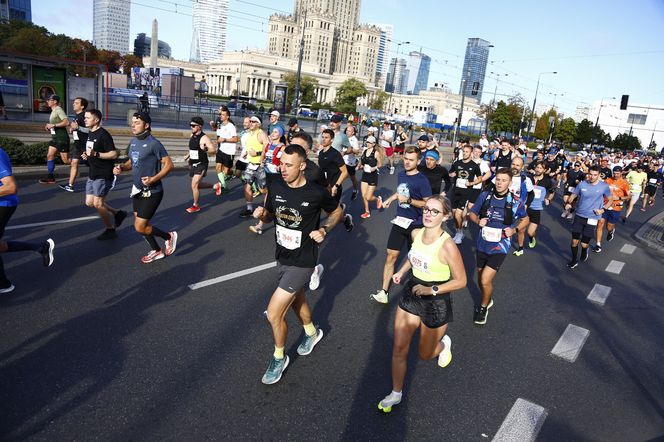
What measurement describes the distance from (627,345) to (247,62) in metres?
130

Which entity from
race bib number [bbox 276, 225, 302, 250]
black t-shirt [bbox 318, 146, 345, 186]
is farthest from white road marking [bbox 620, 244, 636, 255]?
race bib number [bbox 276, 225, 302, 250]

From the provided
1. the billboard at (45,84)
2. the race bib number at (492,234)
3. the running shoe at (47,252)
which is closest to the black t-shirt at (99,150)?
the running shoe at (47,252)

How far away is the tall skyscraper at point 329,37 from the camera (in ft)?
481

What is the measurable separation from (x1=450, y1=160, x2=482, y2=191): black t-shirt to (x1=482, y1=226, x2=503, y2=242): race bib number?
13.7 ft

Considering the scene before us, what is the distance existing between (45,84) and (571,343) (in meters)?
18.8

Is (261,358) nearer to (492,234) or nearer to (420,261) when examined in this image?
(420,261)

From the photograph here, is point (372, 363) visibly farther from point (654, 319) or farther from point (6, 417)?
point (654, 319)

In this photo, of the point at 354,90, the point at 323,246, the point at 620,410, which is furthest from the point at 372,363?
the point at 354,90

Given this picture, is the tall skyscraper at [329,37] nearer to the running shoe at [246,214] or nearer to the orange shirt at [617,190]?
the orange shirt at [617,190]

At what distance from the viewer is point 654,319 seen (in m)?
6.24

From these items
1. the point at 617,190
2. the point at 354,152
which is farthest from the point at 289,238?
the point at 617,190

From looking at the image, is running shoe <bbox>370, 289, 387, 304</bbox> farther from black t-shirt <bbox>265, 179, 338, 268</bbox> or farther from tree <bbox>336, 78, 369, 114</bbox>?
tree <bbox>336, 78, 369, 114</bbox>

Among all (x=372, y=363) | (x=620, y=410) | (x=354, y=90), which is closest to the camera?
(x=620, y=410)

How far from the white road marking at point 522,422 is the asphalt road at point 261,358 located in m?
0.07
